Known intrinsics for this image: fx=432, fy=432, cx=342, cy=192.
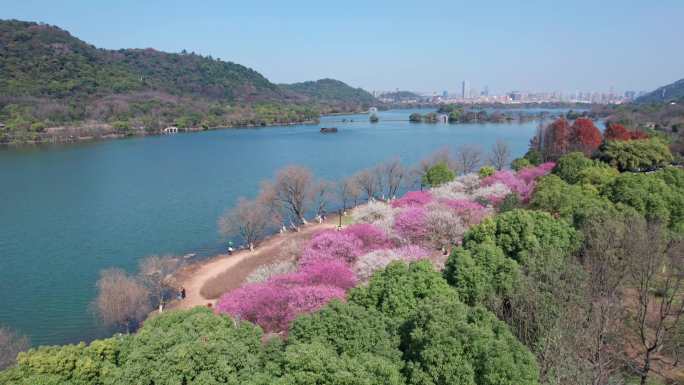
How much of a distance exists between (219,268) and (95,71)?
10377cm

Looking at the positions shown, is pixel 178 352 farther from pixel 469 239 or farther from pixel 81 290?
pixel 81 290

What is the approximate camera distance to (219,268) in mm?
21438

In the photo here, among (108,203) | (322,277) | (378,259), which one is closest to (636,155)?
(378,259)

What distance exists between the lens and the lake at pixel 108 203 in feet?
62.5

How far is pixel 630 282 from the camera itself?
12.7 metres

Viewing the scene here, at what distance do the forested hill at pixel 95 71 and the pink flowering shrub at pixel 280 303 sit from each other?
9179 cm

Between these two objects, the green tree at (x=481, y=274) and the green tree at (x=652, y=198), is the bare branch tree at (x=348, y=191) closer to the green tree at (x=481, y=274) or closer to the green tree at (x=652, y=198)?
the green tree at (x=652, y=198)

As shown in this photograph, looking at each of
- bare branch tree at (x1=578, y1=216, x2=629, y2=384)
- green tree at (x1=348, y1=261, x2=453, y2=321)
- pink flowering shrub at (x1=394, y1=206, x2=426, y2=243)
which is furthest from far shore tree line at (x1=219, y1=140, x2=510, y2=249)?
bare branch tree at (x1=578, y1=216, x2=629, y2=384)

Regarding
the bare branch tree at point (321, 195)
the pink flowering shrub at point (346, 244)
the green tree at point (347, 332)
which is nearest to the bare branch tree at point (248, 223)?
the bare branch tree at point (321, 195)

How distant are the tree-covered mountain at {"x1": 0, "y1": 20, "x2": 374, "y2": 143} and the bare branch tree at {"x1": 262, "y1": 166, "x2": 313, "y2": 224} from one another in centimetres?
5831

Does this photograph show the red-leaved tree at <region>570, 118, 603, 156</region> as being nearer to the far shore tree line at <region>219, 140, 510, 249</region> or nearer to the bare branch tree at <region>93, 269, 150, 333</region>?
the far shore tree line at <region>219, 140, 510, 249</region>

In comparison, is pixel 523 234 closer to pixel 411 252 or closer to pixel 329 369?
pixel 411 252

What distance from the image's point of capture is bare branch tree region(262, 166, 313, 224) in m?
27.9

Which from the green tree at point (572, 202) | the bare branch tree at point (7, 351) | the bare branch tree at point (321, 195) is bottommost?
the bare branch tree at point (7, 351)
